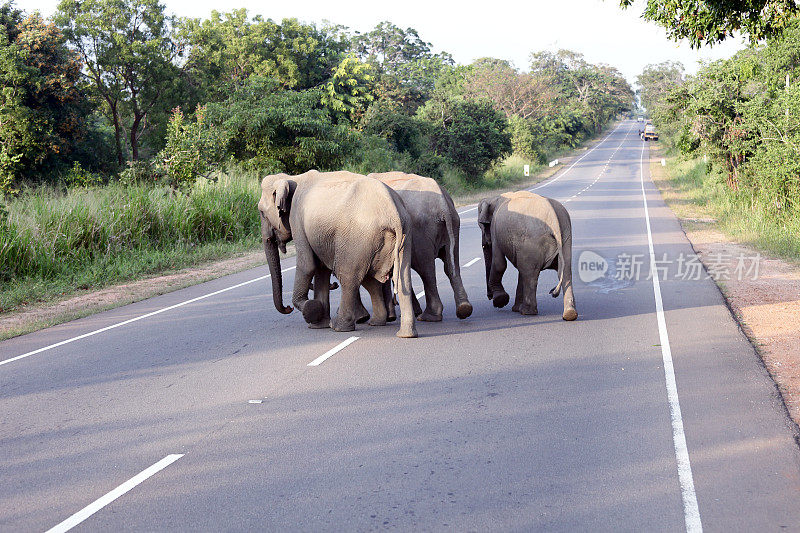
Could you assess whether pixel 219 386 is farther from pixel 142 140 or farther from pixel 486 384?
pixel 142 140

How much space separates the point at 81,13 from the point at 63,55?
8.08m

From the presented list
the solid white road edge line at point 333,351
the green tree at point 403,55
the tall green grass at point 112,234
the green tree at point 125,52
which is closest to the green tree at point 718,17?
the solid white road edge line at point 333,351

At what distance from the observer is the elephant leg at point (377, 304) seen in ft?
31.7

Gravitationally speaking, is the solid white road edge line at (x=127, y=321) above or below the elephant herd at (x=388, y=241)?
below

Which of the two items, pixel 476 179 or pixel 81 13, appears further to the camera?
pixel 476 179

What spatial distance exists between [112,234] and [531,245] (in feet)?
31.5

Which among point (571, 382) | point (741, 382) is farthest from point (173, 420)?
point (741, 382)

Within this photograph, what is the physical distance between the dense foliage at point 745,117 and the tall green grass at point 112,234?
13.6m

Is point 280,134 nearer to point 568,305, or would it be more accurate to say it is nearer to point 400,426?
point 568,305

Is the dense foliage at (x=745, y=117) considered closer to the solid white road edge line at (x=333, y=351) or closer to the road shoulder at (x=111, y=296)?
the road shoulder at (x=111, y=296)

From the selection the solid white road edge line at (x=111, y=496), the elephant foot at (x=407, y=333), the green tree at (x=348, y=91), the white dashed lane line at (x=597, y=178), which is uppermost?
the green tree at (x=348, y=91)

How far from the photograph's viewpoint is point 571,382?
727cm

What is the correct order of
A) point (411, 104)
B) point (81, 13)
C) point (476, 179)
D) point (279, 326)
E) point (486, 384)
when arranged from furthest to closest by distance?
point (411, 104)
point (476, 179)
point (81, 13)
point (279, 326)
point (486, 384)

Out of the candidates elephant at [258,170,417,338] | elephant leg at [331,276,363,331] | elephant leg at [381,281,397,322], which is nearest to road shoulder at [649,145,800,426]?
elephant at [258,170,417,338]
